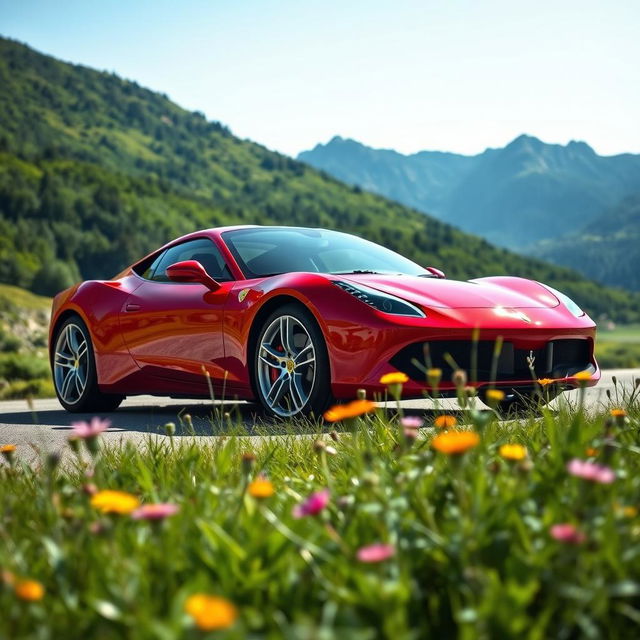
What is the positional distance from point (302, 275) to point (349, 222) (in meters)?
144

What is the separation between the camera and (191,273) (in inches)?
236

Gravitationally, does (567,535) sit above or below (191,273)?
below

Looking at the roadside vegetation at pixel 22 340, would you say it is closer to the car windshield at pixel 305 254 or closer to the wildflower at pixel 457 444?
the car windshield at pixel 305 254

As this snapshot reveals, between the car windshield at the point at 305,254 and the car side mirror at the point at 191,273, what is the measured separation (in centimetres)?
24

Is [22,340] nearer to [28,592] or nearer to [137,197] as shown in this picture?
[28,592]

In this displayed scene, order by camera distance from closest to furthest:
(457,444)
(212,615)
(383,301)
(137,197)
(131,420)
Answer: (212,615) < (457,444) < (383,301) < (131,420) < (137,197)

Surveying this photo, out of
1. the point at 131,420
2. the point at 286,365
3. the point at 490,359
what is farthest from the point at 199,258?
the point at 490,359

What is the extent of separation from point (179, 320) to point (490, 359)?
6.97 ft

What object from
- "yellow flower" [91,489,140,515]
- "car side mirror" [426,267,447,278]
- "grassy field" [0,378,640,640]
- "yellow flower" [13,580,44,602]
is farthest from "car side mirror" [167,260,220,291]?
"yellow flower" [13,580,44,602]

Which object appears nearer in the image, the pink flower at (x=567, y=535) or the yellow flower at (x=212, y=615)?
the yellow flower at (x=212, y=615)

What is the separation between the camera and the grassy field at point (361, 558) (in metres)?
1.46

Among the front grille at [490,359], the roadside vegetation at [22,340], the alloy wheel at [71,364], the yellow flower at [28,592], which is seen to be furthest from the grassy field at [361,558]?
the roadside vegetation at [22,340]

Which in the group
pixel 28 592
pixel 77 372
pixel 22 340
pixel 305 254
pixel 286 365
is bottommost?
pixel 22 340

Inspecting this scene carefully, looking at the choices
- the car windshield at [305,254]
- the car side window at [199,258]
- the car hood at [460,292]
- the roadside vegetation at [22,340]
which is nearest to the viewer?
the car hood at [460,292]
